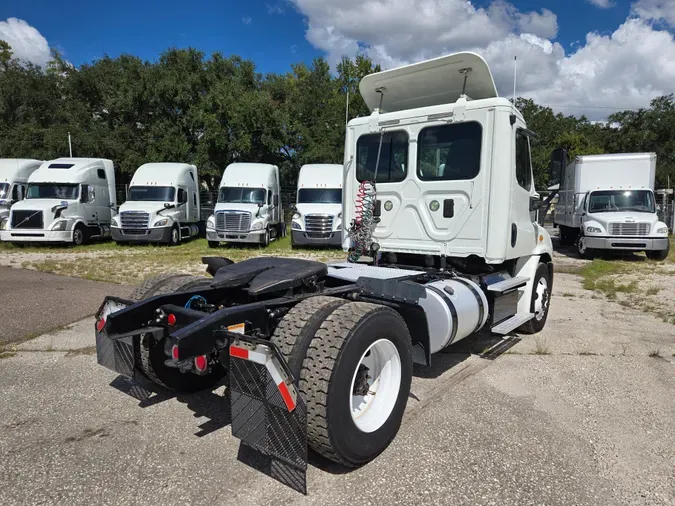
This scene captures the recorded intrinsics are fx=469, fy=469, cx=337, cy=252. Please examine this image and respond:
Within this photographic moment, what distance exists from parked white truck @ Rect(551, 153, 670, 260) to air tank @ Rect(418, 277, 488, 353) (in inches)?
449

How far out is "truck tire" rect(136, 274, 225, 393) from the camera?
3555mm

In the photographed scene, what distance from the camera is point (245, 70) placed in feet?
108

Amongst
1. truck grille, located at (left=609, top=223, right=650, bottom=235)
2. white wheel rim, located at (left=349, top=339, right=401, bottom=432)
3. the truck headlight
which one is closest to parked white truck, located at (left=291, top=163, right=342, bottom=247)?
the truck headlight

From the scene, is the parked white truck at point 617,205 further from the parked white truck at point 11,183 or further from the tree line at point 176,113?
the parked white truck at point 11,183

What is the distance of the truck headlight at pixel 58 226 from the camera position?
55.3 feet

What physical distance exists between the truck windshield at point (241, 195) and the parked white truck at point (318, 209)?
1.68m

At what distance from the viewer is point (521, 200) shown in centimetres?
545

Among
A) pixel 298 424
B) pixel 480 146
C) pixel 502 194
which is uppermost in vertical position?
pixel 480 146

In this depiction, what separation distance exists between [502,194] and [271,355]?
135 inches

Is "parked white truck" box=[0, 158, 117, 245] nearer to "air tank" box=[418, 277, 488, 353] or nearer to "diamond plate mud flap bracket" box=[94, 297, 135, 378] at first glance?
"diamond plate mud flap bracket" box=[94, 297, 135, 378]

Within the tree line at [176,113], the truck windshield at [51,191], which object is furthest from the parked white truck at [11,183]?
the tree line at [176,113]

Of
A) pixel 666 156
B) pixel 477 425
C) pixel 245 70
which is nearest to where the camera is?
pixel 477 425

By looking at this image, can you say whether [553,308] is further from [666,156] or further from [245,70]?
[666,156]

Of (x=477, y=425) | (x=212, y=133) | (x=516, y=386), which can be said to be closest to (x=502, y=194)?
(x=516, y=386)
